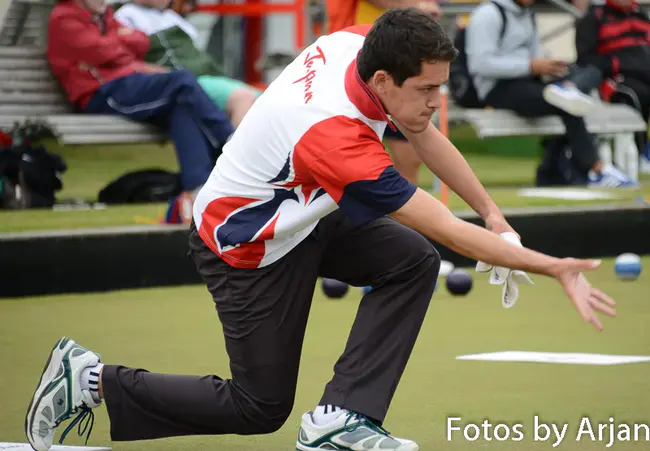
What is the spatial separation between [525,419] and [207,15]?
13159mm

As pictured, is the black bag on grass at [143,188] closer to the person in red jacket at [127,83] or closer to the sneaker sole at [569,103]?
the person in red jacket at [127,83]

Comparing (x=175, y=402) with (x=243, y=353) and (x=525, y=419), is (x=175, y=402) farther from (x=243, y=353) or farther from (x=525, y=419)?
(x=525, y=419)

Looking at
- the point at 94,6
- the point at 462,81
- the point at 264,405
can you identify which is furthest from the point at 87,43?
the point at 264,405

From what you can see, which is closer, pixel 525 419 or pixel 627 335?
pixel 525 419

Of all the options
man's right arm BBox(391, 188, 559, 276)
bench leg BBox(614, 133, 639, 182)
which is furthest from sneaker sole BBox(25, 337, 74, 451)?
bench leg BBox(614, 133, 639, 182)

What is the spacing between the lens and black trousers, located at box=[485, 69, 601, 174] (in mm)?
10117

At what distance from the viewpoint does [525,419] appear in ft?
14.4

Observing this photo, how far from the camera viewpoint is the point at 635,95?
1133cm

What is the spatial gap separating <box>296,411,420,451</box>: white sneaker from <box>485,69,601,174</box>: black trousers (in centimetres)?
647

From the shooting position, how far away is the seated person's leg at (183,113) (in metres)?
8.11

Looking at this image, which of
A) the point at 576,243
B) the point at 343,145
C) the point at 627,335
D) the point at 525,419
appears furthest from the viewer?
the point at 576,243

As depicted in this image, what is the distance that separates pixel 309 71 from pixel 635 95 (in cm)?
789

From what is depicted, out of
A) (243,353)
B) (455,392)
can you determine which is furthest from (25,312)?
(243,353)

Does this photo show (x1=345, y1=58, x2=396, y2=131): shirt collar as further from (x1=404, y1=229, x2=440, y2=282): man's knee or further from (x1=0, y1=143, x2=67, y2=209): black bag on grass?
(x1=0, y1=143, x2=67, y2=209): black bag on grass
